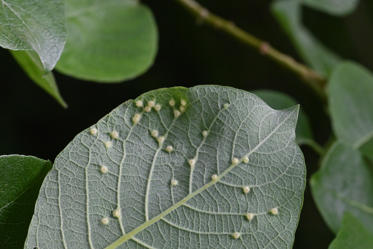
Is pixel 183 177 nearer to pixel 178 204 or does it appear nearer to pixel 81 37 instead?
pixel 178 204

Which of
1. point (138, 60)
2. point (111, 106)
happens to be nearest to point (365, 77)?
point (138, 60)

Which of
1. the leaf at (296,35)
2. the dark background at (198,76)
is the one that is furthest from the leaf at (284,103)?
the dark background at (198,76)

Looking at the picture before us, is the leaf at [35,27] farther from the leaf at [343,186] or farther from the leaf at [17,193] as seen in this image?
the leaf at [343,186]

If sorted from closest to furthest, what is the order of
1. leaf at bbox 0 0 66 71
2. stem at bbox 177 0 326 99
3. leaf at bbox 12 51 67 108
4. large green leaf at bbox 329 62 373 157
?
leaf at bbox 0 0 66 71
leaf at bbox 12 51 67 108
large green leaf at bbox 329 62 373 157
stem at bbox 177 0 326 99

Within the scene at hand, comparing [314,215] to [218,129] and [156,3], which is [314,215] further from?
[218,129]

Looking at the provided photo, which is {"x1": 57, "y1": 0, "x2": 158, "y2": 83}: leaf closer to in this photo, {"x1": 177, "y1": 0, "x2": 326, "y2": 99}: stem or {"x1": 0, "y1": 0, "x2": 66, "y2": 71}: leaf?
{"x1": 177, "y1": 0, "x2": 326, "y2": 99}: stem

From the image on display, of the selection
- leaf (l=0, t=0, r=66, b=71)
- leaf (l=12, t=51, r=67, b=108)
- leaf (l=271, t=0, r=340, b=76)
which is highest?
leaf (l=0, t=0, r=66, b=71)

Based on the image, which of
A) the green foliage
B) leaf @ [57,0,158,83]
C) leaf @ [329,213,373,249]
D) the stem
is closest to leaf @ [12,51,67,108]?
the green foliage

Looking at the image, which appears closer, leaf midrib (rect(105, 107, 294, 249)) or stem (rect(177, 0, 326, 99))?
leaf midrib (rect(105, 107, 294, 249))

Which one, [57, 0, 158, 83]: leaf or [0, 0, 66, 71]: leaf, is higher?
[0, 0, 66, 71]: leaf
